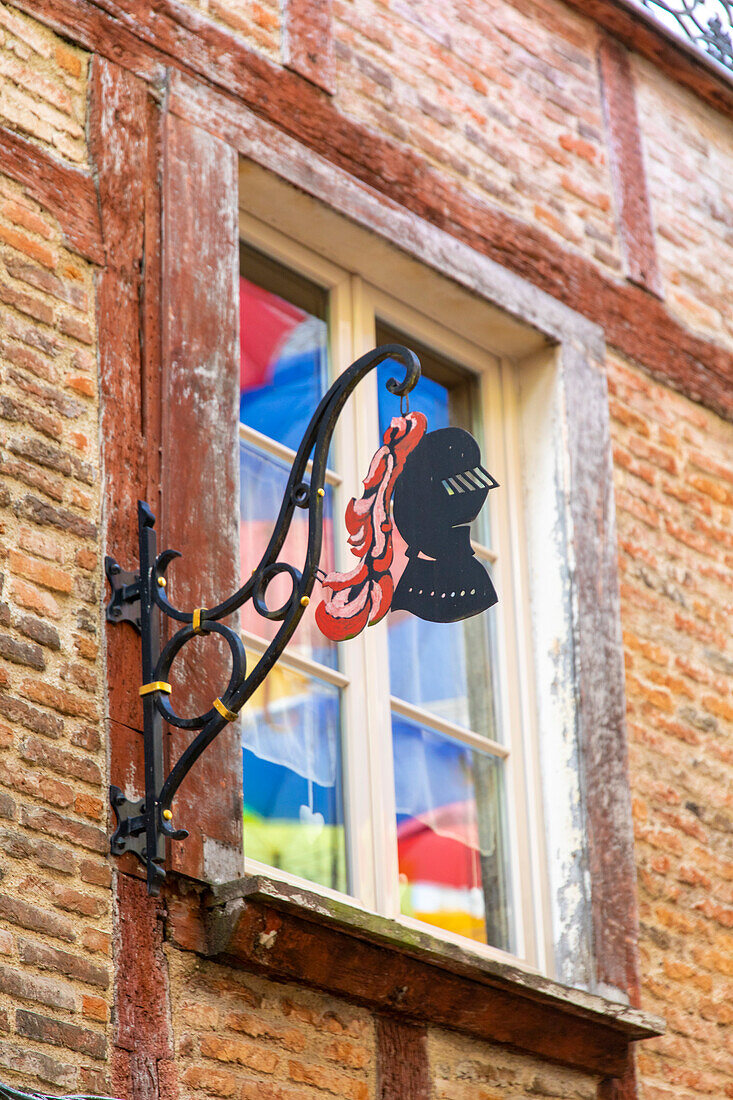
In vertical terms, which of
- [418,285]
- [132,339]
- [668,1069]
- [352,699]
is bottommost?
[668,1069]

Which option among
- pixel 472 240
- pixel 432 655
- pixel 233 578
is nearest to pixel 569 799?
pixel 432 655

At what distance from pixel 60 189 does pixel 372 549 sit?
1.29 m

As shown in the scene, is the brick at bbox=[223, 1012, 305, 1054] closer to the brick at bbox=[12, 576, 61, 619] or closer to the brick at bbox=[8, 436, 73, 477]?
the brick at bbox=[12, 576, 61, 619]

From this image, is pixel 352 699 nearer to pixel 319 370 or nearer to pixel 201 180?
pixel 319 370

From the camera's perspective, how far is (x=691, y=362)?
20.9 ft

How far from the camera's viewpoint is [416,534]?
12.9 ft

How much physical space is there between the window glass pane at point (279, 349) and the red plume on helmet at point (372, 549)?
45.7 inches

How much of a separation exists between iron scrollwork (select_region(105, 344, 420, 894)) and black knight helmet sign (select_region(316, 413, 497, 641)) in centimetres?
8

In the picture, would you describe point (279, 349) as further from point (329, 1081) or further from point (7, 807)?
point (329, 1081)

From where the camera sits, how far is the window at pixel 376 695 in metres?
4.70

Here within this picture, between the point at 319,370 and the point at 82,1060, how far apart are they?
7.45 feet

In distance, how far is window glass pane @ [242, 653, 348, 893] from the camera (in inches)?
180

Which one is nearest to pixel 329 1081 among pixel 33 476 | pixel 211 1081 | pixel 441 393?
pixel 211 1081

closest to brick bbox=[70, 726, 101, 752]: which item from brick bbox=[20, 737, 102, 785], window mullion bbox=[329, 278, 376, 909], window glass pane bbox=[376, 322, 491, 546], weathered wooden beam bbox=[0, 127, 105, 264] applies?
brick bbox=[20, 737, 102, 785]
